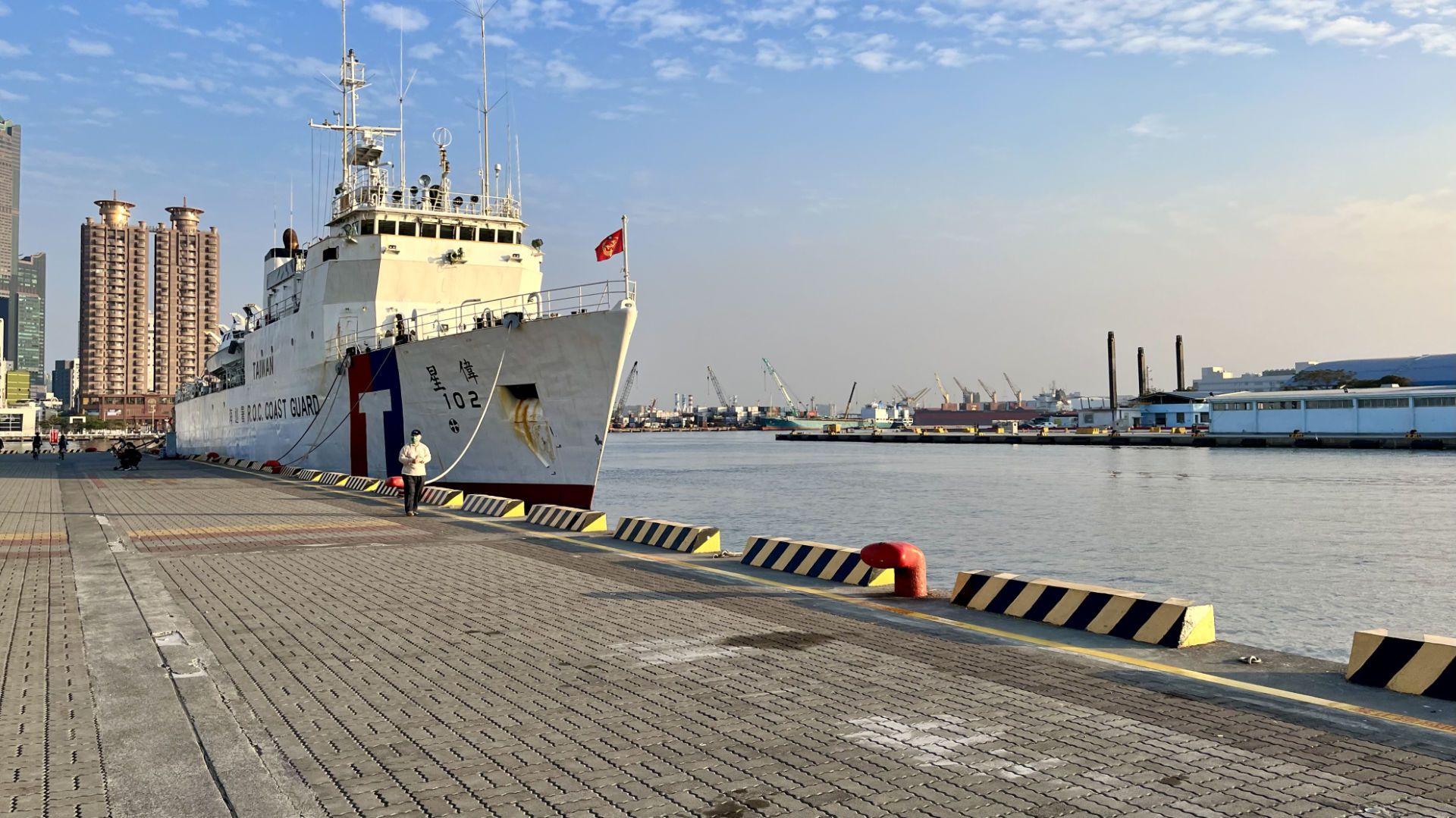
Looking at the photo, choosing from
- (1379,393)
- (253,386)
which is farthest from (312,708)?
(1379,393)

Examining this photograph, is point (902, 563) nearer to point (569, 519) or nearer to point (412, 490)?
point (569, 519)

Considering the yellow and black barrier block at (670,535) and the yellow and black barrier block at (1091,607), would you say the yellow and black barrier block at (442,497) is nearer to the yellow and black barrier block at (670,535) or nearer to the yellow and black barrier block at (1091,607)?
the yellow and black barrier block at (670,535)

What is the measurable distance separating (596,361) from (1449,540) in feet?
64.7

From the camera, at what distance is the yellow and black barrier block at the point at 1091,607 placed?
311 inches

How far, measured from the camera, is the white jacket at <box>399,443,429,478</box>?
17547mm

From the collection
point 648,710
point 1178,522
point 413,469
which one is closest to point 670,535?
point 413,469

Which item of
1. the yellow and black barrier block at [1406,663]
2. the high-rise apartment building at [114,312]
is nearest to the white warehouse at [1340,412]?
the yellow and black barrier block at [1406,663]

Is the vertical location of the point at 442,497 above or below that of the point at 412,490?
below

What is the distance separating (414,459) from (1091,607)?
12587mm

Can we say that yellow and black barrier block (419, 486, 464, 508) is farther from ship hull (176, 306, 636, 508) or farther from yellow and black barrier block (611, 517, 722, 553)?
yellow and black barrier block (611, 517, 722, 553)

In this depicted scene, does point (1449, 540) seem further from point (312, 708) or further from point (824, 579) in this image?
point (312, 708)

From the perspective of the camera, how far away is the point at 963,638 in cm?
815

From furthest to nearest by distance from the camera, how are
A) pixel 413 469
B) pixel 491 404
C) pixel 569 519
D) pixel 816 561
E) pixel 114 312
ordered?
pixel 114 312
pixel 491 404
pixel 413 469
pixel 569 519
pixel 816 561

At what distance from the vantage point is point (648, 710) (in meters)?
6.14
